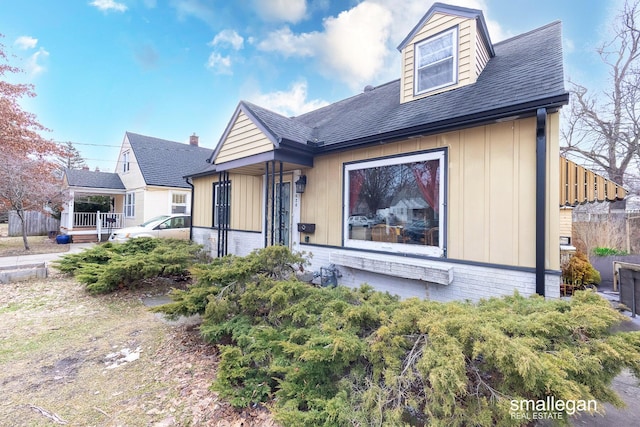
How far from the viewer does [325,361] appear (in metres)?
2.17

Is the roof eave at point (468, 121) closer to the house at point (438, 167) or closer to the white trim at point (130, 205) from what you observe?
the house at point (438, 167)

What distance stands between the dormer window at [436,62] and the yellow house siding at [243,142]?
11.2ft

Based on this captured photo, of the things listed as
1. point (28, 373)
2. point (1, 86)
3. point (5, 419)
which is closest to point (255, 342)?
point (5, 419)

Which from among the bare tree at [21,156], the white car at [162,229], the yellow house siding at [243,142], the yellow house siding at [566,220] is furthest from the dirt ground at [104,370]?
the yellow house siding at [566,220]

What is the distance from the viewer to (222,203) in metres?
8.55

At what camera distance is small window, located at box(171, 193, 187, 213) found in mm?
15579

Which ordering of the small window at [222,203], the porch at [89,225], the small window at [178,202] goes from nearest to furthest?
the small window at [222,203]
the porch at [89,225]
the small window at [178,202]

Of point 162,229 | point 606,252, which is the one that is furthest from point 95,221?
point 606,252

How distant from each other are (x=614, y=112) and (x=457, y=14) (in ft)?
40.1

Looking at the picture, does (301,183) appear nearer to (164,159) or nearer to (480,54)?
(480,54)

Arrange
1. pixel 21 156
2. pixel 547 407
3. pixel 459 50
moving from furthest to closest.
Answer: pixel 21 156 → pixel 459 50 → pixel 547 407

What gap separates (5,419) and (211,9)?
35.2 feet

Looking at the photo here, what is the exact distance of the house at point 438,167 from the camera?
3.53 meters

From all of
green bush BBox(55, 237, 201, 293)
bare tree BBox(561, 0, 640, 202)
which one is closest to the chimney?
green bush BBox(55, 237, 201, 293)
